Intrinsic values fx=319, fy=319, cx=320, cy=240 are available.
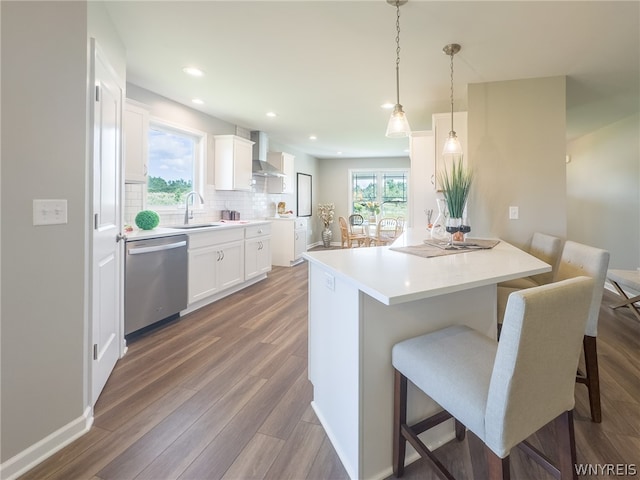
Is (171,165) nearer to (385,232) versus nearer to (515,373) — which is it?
(515,373)

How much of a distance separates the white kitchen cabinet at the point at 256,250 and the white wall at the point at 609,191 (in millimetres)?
4851

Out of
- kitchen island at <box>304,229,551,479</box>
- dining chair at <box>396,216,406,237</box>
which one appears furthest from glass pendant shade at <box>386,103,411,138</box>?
dining chair at <box>396,216,406,237</box>

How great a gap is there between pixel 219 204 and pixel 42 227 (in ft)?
10.7

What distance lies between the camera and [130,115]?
281 centimetres

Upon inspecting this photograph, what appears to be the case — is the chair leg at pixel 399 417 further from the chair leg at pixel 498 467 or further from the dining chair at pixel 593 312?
the dining chair at pixel 593 312

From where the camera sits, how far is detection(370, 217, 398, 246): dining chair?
6977 millimetres

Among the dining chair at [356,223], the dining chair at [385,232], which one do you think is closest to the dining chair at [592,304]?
the dining chair at [385,232]

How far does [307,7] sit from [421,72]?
1.34 meters

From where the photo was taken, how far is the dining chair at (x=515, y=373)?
875 millimetres

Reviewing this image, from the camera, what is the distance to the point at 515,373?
874mm

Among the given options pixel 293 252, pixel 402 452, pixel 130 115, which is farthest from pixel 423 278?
pixel 293 252

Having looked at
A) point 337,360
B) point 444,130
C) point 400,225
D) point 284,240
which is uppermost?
point 444,130

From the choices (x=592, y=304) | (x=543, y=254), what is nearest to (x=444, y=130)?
(x=543, y=254)

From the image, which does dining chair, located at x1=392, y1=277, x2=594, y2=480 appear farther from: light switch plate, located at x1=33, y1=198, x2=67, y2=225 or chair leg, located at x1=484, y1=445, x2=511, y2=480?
light switch plate, located at x1=33, y1=198, x2=67, y2=225
